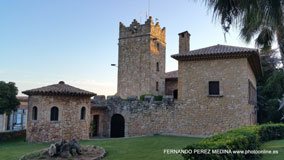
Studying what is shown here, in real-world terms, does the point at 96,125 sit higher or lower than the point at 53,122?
lower

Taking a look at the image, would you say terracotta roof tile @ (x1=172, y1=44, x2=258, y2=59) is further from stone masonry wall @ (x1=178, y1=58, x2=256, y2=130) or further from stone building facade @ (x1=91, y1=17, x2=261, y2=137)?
stone masonry wall @ (x1=178, y1=58, x2=256, y2=130)

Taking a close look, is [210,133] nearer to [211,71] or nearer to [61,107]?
[211,71]

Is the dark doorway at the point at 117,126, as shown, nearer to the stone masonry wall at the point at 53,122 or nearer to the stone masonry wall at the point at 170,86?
the stone masonry wall at the point at 53,122

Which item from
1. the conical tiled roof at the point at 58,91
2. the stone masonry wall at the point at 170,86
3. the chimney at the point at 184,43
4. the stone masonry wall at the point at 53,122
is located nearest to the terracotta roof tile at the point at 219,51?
the chimney at the point at 184,43

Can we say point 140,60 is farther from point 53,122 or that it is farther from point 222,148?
point 222,148

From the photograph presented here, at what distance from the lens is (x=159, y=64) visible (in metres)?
34.0

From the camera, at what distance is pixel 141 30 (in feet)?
108

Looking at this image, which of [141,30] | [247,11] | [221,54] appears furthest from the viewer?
[141,30]

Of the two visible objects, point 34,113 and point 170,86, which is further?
point 170,86

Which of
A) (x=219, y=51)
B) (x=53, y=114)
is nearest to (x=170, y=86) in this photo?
(x=219, y=51)

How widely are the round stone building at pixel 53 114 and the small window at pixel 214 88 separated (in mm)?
9123

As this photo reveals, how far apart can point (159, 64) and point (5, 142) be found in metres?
18.5

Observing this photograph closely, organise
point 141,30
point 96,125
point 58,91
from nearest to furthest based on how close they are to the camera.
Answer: point 58,91, point 96,125, point 141,30

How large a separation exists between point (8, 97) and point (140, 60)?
14.5 metres
